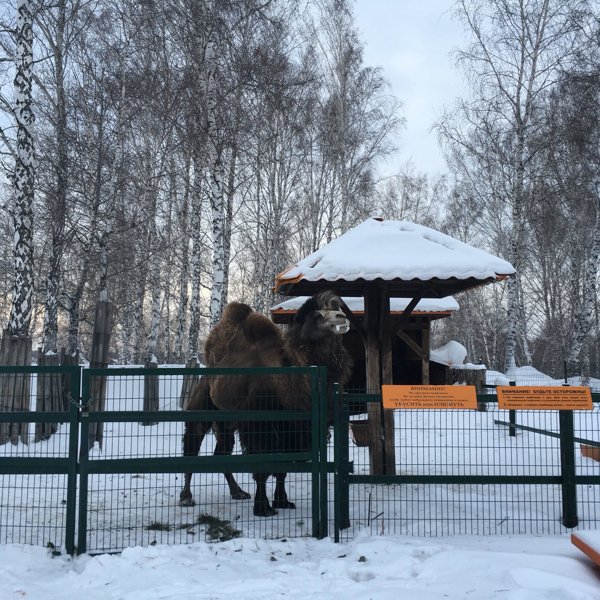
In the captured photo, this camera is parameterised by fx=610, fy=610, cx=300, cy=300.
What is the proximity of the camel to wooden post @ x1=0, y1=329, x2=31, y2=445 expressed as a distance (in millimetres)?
3187

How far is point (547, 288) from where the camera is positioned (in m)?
32.3

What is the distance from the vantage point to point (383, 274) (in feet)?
22.6

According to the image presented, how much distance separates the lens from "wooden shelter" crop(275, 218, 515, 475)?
690 centimetres

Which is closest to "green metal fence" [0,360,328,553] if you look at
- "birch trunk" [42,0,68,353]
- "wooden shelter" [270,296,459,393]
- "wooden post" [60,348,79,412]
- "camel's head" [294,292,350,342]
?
"camel's head" [294,292,350,342]

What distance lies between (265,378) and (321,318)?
87 cm

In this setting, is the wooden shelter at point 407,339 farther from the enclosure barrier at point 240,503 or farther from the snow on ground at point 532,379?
the enclosure barrier at point 240,503

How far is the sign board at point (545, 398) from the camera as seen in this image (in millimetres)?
5801

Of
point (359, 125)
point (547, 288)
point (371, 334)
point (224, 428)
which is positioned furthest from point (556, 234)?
point (224, 428)

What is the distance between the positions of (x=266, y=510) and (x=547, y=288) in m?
29.5

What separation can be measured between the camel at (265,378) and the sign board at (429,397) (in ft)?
2.70

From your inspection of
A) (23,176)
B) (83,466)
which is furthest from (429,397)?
(23,176)

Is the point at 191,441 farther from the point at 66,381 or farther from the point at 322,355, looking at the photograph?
the point at 66,381

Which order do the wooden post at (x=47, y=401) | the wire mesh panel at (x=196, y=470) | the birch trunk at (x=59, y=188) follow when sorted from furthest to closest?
the birch trunk at (x=59, y=188)
the wooden post at (x=47, y=401)
the wire mesh panel at (x=196, y=470)

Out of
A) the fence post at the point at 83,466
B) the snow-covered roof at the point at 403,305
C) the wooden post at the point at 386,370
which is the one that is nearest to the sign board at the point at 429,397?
the wooden post at the point at 386,370
